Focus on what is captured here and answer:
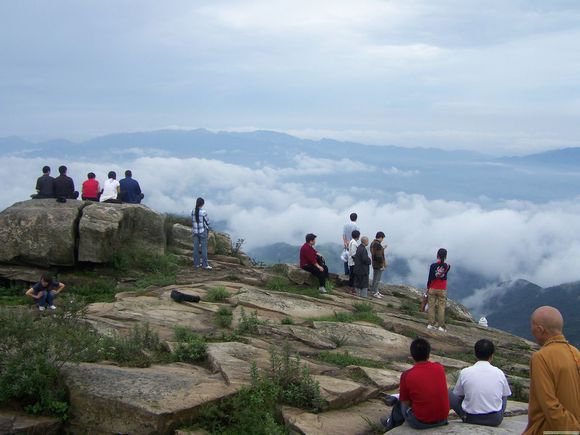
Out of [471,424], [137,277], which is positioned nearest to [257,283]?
[137,277]

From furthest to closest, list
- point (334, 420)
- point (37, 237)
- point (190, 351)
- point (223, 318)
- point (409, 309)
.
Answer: point (409, 309), point (37, 237), point (223, 318), point (190, 351), point (334, 420)

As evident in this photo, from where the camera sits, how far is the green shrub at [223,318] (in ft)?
46.4

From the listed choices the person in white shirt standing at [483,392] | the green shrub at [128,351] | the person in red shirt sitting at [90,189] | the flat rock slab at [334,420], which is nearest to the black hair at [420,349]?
the person in white shirt standing at [483,392]

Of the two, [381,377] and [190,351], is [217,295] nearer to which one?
[190,351]

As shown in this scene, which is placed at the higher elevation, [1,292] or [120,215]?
[120,215]

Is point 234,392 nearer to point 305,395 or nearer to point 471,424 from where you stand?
point 305,395

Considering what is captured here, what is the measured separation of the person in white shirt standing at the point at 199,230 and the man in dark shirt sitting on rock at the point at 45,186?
507cm

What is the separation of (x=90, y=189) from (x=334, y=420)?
53.5ft

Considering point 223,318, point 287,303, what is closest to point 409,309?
point 287,303

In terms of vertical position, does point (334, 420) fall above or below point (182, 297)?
below

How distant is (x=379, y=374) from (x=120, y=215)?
39.6ft

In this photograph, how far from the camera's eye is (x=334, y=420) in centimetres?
912

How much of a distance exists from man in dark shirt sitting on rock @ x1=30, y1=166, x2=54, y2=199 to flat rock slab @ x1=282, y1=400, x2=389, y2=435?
1465 cm

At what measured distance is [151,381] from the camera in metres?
9.32
